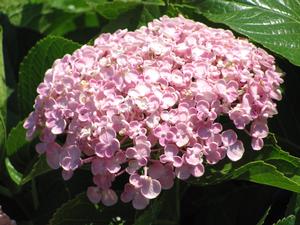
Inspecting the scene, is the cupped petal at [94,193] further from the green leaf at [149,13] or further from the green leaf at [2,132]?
the green leaf at [149,13]

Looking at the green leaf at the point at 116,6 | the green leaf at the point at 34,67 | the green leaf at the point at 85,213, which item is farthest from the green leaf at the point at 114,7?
the green leaf at the point at 85,213

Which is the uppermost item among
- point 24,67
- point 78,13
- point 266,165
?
point 266,165

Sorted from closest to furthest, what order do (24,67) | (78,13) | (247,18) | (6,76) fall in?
1. (247,18)
2. (24,67)
3. (6,76)
4. (78,13)

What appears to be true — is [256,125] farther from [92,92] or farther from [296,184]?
[92,92]

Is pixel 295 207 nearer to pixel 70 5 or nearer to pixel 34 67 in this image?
pixel 34 67

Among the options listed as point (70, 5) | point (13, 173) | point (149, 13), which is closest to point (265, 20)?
point (149, 13)

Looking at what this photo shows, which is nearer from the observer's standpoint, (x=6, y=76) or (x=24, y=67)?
(x=24, y=67)

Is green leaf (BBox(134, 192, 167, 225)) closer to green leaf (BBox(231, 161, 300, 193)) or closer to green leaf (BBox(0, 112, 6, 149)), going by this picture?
green leaf (BBox(231, 161, 300, 193))

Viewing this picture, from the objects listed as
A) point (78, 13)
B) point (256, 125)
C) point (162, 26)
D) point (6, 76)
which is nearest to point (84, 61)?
point (162, 26)
